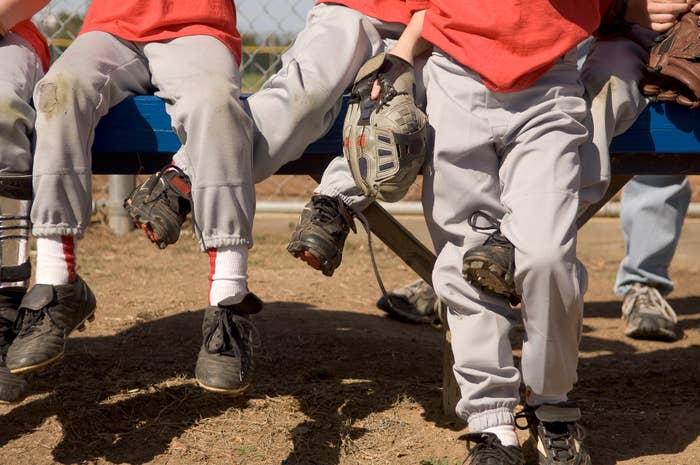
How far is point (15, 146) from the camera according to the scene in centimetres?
255

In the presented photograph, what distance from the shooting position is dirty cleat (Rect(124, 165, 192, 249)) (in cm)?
248

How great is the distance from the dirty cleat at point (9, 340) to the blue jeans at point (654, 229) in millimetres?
2537

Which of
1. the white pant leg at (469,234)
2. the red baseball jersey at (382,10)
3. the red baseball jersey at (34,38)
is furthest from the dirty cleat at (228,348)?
the red baseball jersey at (34,38)

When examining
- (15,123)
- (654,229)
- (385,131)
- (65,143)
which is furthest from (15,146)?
(654,229)

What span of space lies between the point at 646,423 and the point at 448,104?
111 centimetres

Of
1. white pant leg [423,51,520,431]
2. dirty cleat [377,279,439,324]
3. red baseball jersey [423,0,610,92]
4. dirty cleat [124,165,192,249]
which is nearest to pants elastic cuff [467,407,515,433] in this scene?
white pant leg [423,51,520,431]

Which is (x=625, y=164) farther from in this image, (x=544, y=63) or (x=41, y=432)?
(x=41, y=432)

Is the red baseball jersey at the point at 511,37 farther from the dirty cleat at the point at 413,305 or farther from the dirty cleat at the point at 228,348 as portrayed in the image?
the dirty cleat at the point at 413,305

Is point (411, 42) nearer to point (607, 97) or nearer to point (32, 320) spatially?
point (607, 97)

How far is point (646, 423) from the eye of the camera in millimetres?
2785

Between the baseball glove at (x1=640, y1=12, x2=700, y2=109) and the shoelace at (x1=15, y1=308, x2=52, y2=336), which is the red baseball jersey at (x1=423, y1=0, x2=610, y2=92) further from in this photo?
the shoelace at (x1=15, y1=308, x2=52, y2=336)

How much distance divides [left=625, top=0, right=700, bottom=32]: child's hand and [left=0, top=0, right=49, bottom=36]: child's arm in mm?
1667

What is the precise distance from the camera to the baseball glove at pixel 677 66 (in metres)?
2.55

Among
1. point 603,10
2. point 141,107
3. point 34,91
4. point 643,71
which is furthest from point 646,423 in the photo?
point 34,91
